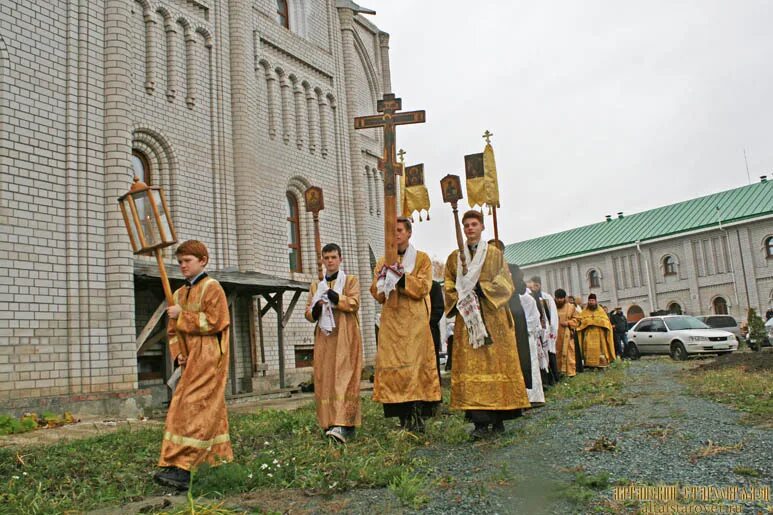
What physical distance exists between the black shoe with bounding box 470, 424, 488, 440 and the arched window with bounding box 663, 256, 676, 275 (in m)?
36.2

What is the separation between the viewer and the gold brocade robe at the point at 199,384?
15.8 ft

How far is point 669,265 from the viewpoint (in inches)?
1540

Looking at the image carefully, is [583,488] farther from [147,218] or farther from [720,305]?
[720,305]

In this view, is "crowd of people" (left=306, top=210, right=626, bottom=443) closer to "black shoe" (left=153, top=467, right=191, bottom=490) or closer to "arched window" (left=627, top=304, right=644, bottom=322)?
"black shoe" (left=153, top=467, right=191, bottom=490)

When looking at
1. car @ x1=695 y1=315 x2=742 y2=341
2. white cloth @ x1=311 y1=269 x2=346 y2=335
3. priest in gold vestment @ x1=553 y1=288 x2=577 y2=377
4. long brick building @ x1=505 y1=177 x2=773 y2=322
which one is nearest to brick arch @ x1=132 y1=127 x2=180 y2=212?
priest in gold vestment @ x1=553 y1=288 x2=577 y2=377

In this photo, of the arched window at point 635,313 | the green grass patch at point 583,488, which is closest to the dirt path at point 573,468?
the green grass patch at point 583,488

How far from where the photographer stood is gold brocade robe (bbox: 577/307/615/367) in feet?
51.0

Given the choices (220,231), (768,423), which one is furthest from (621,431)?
(220,231)

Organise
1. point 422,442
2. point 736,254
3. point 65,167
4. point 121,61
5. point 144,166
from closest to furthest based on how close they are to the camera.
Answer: point 422,442
point 65,167
point 121,61
point 144,166
point 736,254

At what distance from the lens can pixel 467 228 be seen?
6.58 m

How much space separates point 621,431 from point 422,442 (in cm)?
175

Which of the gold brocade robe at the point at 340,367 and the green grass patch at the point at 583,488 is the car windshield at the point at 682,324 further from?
the green grass patch at the point at 583,488

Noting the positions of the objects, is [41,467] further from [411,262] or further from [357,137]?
[357,137]

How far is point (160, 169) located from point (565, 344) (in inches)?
369
